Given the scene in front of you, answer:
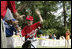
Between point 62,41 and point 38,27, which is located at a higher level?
point 38,27

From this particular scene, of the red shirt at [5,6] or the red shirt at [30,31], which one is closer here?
the red shirt at [5,6]

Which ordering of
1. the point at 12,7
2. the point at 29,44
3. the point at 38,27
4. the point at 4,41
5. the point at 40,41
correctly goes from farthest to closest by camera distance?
the point at 40,41, the point at 38,27, the point at 29,44, the point at 12,7, the point at 4,41

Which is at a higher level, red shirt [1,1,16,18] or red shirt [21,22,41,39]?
red shirt [1,1,16,18]

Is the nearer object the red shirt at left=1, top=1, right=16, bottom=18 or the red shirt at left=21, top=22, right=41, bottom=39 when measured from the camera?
the red shirt at left=1, top=1, right=16, bottom=18

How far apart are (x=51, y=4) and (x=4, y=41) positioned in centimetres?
743

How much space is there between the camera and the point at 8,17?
2.72 metres

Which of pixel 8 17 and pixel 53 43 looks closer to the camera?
pixel 8 17

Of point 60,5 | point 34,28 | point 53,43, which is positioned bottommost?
point 53,43

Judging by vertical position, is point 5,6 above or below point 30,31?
above

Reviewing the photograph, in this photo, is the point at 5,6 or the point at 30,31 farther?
the point at 30,31

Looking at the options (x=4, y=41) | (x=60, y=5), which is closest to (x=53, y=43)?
(x=60, y=5)

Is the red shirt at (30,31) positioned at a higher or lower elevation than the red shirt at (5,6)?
lower

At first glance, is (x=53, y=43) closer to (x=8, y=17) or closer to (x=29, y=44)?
(x=29, y=44)

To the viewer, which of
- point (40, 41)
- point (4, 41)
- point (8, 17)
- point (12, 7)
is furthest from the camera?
point (40, 41)
